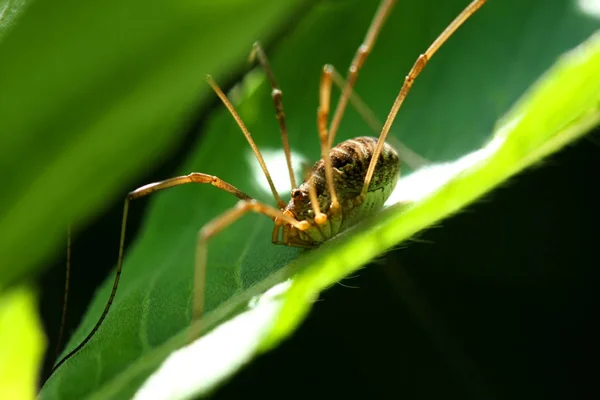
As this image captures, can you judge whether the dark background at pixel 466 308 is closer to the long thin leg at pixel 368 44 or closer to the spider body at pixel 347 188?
the spider body at pixel 347 188

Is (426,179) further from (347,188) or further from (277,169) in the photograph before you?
(277,169)

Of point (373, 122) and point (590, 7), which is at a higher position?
point (373, 122)

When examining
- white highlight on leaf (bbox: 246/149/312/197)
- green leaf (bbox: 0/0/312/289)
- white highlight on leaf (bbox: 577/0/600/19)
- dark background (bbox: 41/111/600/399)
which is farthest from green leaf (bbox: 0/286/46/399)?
white highlight on leaf (bbox: 577/0/600/19)

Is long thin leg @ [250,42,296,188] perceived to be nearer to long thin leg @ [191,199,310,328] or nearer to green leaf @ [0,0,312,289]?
long thin leg @ [191,199,310,328]

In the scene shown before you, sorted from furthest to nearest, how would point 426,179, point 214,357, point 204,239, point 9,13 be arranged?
point 426,179, point 204,239, point 214,357, point 9,13

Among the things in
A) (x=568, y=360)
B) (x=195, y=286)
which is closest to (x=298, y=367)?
(x=195, y=286)

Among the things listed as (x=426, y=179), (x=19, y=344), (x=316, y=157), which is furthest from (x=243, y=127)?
(x=19, y=344)
